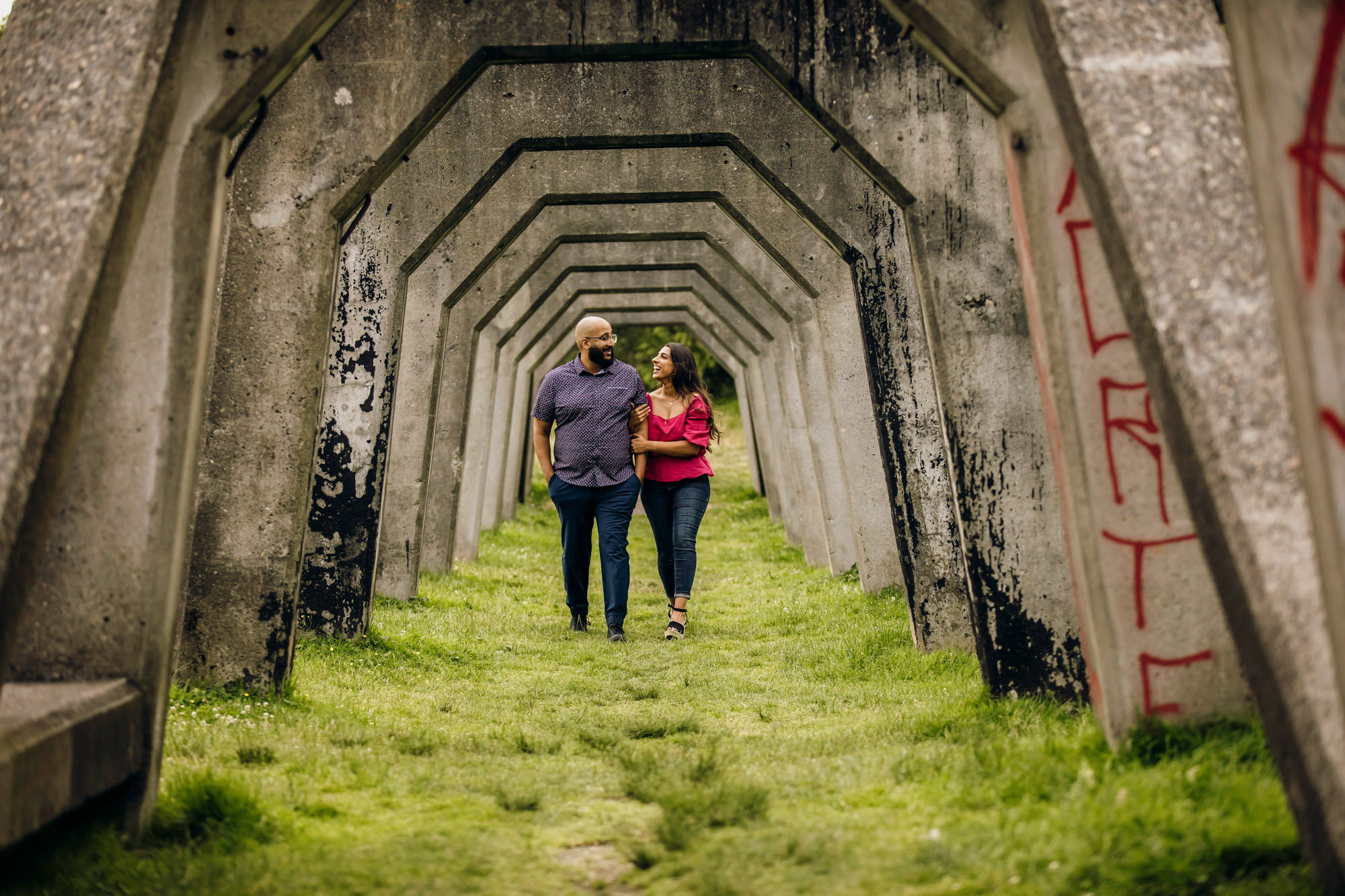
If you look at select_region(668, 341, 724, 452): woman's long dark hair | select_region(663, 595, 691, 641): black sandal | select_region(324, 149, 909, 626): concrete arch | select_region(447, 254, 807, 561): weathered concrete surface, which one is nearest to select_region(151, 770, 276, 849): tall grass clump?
select_region(663, 595, 691, 641): black sandal

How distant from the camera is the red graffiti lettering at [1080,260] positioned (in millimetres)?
3955

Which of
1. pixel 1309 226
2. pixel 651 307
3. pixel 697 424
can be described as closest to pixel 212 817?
pixel 1309 226

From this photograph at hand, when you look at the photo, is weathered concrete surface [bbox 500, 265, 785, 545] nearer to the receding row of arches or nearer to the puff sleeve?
the receding row of arches

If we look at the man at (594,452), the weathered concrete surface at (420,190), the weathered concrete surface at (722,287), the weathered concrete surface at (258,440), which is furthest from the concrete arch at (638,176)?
the weathered concrete surface at (258,440)

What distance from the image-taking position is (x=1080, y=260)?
4008 mm

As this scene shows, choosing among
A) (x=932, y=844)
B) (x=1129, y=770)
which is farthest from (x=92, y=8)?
(x=1129, y=770)

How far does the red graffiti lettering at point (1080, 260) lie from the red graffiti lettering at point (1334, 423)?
5.25 ft

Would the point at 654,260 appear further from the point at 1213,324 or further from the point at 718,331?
the point at 1213,324

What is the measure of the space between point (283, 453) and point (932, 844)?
12.9ft

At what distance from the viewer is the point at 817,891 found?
3.14m

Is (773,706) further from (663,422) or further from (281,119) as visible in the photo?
(281,119)

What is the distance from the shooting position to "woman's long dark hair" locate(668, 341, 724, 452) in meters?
8.67

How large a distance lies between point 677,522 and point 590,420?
0.98 meters

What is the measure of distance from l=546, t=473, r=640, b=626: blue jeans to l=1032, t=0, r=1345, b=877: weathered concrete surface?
5.36m
